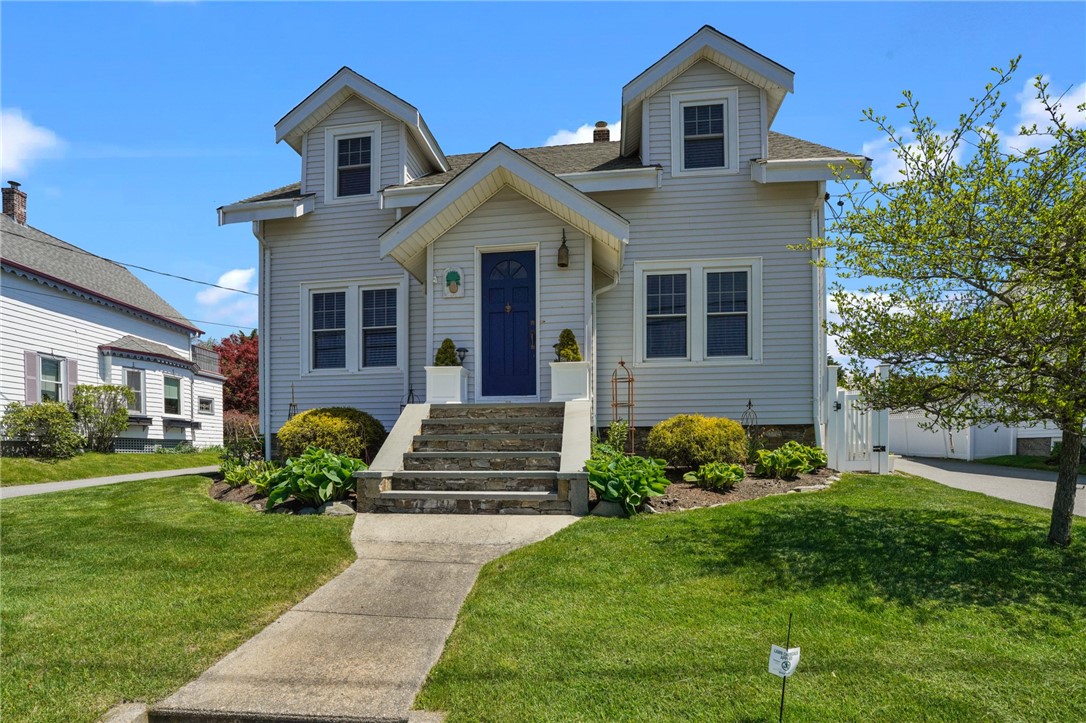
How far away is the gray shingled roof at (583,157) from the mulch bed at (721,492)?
5070mm

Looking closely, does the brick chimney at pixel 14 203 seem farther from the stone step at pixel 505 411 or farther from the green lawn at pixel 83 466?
the stone step at pixel 505 411

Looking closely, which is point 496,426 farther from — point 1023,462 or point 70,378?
point 1023,462

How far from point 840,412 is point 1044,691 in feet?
24.0

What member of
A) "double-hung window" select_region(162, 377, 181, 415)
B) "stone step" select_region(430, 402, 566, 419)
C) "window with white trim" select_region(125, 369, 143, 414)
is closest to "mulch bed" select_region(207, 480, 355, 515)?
"stone step" select_region(430, 402, 566, 419)

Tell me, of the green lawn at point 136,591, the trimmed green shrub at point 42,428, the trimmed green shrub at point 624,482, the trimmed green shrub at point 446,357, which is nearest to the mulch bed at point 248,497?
the green lawn at point 136,591

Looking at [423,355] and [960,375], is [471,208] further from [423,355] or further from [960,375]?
[960,375]

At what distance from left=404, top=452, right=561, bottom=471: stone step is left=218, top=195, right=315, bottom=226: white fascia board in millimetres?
6033

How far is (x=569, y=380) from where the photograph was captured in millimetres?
9500

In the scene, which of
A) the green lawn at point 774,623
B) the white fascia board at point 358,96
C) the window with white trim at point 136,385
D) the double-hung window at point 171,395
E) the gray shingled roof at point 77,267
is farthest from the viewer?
the double-hung window at point 171,395

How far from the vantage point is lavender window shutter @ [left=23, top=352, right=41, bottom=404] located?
16672 mm

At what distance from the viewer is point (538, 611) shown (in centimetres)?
452

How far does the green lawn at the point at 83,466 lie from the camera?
14.0m

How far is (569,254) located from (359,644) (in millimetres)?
6925

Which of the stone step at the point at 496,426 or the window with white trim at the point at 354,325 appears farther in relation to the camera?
the window with white trim at the point at 354,325
